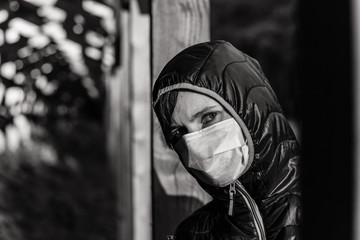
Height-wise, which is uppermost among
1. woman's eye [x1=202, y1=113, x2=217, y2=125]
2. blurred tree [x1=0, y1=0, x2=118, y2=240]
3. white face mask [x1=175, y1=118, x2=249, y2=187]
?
woman's eye [x1=202, y1=113, x2=217, y2=125]

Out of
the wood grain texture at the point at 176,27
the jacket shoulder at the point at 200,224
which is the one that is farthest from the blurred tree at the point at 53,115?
the jacket shoulder at the point at 200,224

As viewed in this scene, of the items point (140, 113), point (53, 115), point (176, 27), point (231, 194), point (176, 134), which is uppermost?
point (176, 27)

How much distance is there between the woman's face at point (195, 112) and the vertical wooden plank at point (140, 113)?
1.78m

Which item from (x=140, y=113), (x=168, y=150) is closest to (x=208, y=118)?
(x=168, y=150)

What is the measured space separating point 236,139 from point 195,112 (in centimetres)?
10

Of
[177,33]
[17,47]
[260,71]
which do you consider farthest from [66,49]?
[260,71]

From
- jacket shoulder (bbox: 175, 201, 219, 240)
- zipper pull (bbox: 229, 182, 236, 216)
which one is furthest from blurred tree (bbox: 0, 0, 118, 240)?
zipper pull (bbox: 229, 182, 236, 216)

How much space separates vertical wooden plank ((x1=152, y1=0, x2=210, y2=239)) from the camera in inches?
94.0

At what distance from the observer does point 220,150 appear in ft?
5.43

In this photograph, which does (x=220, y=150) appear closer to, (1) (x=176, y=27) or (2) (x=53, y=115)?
(1) (x=176, y=27)

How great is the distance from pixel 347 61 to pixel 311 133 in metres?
0.07

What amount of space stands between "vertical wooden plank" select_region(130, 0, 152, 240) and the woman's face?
178cm

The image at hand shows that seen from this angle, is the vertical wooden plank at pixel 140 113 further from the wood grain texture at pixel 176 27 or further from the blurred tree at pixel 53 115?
the blurred tree at pixel 53 115

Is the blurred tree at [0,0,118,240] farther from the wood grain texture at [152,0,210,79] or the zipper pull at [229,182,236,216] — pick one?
the zipper pull at [229,182,236,216]
